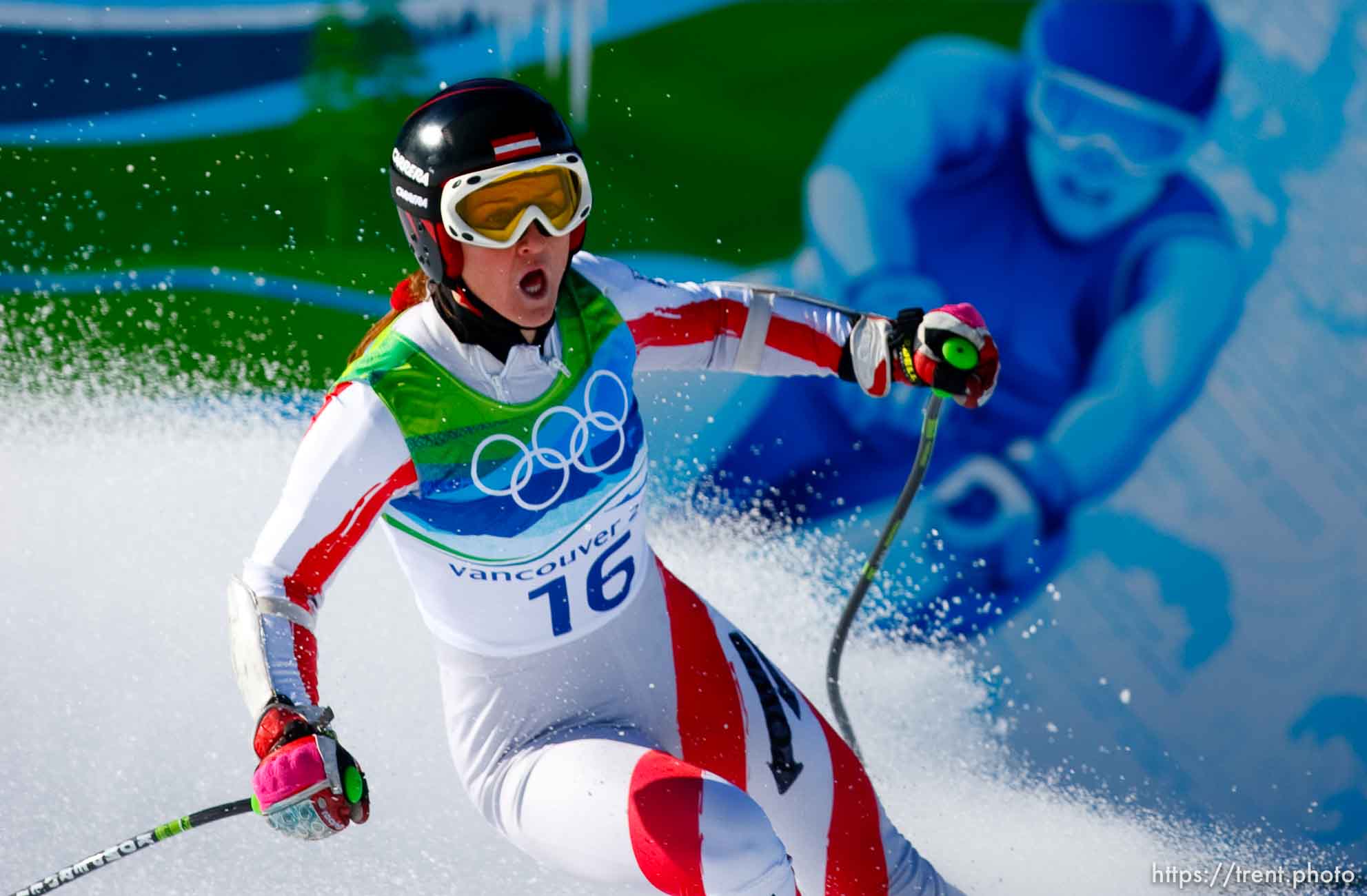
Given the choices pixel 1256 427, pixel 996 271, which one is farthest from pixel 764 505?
pixel 1256 427

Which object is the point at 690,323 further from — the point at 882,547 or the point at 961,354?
the point at 882,547

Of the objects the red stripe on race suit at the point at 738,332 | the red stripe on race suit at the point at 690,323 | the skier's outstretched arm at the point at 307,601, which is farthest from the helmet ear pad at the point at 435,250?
the red stripe on race suit at the point at 738,332

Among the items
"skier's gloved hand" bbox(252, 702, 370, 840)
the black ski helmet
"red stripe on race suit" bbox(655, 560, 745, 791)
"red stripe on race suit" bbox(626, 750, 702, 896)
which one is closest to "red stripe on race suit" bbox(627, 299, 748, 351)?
the black ski helmet

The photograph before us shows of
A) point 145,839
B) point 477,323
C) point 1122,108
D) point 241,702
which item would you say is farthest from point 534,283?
point 1122,108

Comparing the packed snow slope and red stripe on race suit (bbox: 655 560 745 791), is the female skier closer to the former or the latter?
red stripe on race suit (bbox: 655 560 745 791)

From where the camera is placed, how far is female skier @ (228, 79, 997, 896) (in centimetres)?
199

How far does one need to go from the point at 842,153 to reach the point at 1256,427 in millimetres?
1598

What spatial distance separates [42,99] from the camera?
473 cm

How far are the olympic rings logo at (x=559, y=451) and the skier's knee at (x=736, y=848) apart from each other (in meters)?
0.55

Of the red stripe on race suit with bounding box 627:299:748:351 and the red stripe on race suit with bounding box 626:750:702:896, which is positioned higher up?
the red stripe on race suit with bounding box 627:299:748:351

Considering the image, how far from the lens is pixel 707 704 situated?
93.7 inches

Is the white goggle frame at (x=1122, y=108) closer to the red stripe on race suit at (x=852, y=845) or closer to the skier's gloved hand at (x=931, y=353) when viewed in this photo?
the skier's gloved hand at (x=931, y=353)

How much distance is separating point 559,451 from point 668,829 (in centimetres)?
63

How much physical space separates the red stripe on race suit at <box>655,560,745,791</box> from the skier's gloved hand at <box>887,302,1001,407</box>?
62cm
